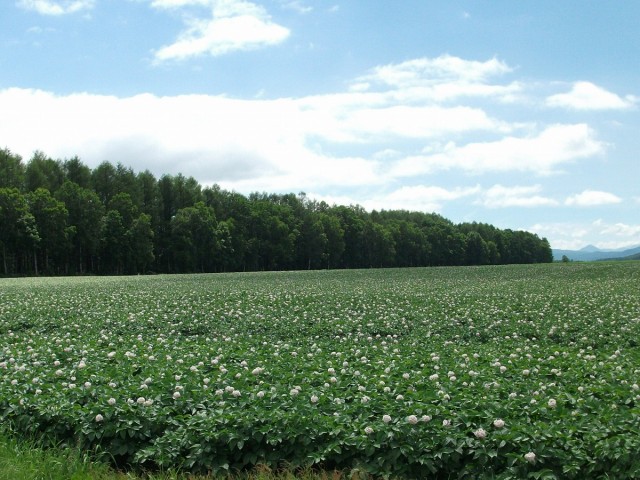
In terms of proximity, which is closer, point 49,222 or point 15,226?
point 15,226

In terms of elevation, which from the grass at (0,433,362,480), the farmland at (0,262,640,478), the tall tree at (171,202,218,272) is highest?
the tall tree at (171,202,218,272)

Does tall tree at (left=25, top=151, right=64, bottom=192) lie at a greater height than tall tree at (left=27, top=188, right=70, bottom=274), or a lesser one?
greater

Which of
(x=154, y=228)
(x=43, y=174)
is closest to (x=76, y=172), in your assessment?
(x=43, y=174)

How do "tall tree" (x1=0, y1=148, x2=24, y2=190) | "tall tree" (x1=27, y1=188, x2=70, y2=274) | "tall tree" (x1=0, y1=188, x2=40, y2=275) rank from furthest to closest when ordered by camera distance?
"tall tree" (x1=0, y1=148, x2=24, y2=190)
"tall tree" (x1=27, y1=188, x2=70, y2=274)
"tall tree" (x1=0, y1=188, x2=40, y2=275)

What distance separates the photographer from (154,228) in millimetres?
95938

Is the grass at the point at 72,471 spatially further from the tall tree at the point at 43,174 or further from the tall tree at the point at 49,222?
the tall tree at the point at 43,174

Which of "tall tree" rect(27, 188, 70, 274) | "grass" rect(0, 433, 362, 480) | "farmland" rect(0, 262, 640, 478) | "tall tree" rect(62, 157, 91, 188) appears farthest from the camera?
"tall tree" rect(62, 157, 91, 188)

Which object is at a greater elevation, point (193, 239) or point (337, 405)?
point (193, 239)

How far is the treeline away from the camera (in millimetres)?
75812

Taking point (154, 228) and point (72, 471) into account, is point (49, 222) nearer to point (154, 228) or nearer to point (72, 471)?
point (154, 228)

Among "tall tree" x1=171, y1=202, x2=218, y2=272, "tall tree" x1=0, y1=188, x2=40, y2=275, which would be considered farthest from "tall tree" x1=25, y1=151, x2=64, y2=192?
"tall tree" x1=171, y1=202, x2=218, y2=272

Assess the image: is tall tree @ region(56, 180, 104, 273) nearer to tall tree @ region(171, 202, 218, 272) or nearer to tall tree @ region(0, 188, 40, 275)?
tall tree @ region(0, 188, 40, 275)

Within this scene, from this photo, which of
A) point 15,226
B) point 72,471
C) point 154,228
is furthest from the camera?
point 154,228

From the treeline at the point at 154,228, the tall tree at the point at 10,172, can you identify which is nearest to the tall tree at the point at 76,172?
the treeline at the point at 154,228
